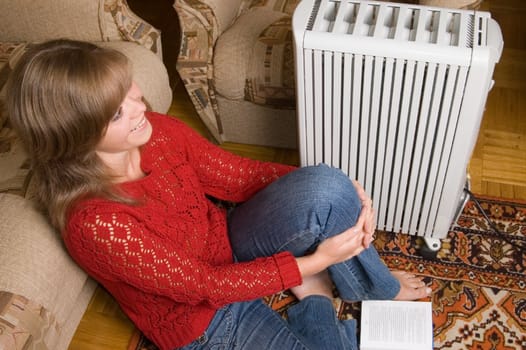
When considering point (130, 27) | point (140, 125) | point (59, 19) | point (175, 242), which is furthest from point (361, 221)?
point (59, 19)

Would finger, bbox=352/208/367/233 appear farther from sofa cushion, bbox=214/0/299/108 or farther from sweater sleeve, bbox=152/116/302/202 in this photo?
sofa cushion, bbox=214/0/299/108

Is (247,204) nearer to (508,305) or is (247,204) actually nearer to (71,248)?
(71,248)

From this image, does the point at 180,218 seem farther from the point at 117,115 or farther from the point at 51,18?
the point at 51,18

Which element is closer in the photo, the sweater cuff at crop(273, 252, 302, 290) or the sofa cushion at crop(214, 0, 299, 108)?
the sweater cuff at crop(273, 252, 302, 290)

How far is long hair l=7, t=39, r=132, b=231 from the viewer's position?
3.14ft

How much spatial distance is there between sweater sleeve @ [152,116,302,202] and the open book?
0.41 meters

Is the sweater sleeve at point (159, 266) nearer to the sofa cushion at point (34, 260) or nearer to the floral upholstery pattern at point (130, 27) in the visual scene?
the sofa cushion at point (34, 260)

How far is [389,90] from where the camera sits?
1219 mm

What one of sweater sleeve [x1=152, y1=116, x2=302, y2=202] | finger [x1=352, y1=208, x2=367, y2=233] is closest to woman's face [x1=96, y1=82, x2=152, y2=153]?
sweater sleeve [x1=152, y1=116, x2=302, y2=202]

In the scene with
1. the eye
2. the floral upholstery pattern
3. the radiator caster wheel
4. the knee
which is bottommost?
the radiator caster wheel

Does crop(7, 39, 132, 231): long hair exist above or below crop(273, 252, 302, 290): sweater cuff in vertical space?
above

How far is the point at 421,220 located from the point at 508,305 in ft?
0.97

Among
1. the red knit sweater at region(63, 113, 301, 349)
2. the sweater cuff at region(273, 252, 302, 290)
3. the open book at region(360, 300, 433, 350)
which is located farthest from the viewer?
the open book at region(360, 300, 433, 350)

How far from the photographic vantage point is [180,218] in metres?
1.23
